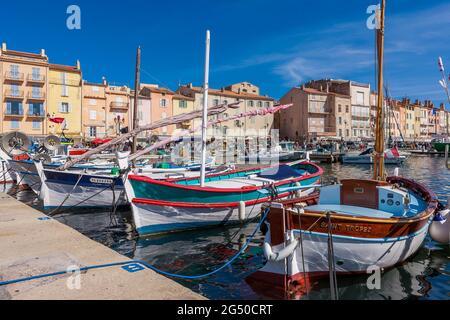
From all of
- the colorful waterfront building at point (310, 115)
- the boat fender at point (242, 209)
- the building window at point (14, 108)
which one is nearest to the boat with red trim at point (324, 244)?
the boat fender at point (242, 209)

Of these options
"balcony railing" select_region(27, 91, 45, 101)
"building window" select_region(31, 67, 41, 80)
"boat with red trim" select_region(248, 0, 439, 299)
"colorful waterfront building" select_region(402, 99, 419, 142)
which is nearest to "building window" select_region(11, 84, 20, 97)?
"balcony railing" select_region(27, 91, 45, 101)

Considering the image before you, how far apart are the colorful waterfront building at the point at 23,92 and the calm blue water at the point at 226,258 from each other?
4537cm

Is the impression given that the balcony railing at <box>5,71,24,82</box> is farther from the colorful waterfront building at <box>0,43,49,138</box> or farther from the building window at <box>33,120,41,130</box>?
the building window at <box>33,120,41,130</box>

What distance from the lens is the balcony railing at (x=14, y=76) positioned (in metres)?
52.1

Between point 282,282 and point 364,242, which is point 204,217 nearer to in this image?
point 282,282

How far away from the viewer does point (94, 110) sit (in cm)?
5972

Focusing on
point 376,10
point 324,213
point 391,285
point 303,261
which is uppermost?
point 376,10

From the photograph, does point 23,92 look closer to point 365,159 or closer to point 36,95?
point 36,95

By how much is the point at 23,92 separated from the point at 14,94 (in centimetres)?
124

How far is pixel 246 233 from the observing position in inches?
526

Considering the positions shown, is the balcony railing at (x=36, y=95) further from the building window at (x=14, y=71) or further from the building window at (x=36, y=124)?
the building window at (x=36, y=124)

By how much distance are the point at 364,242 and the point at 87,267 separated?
226 inches

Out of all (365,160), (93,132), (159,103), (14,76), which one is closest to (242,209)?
(365,160)
